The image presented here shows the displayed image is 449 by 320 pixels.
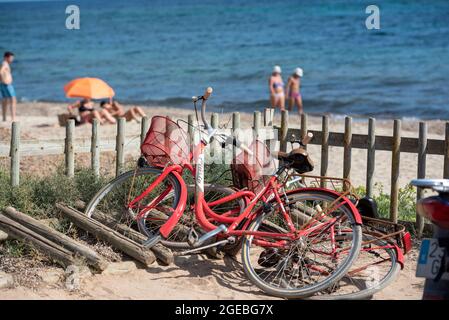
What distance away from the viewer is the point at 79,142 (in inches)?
362

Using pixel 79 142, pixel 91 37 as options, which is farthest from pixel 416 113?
pixel 91 37

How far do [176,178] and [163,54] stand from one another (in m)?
47.1

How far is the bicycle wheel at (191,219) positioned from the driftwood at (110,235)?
0.68 feet

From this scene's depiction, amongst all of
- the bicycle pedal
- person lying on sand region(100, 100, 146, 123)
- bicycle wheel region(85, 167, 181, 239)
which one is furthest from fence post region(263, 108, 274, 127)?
person lying on sand region(100, 100, 146, 123)

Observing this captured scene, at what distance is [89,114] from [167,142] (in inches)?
466

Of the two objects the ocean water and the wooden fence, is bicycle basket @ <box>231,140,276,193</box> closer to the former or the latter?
the wooden fence

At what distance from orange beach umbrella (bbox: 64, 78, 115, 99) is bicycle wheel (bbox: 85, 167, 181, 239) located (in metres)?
10.7

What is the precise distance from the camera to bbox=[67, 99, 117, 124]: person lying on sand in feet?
59.7

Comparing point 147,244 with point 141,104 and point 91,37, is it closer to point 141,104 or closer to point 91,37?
point 141,104

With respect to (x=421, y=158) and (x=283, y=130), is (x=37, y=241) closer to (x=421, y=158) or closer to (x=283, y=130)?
(x=283, y=130)

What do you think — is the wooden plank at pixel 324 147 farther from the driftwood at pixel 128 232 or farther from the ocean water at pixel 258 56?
the ocean water at pixel 258 56

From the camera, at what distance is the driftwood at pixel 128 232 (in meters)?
6.55

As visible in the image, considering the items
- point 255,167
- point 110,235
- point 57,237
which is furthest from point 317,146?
point 57,237

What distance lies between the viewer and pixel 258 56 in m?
47.9
